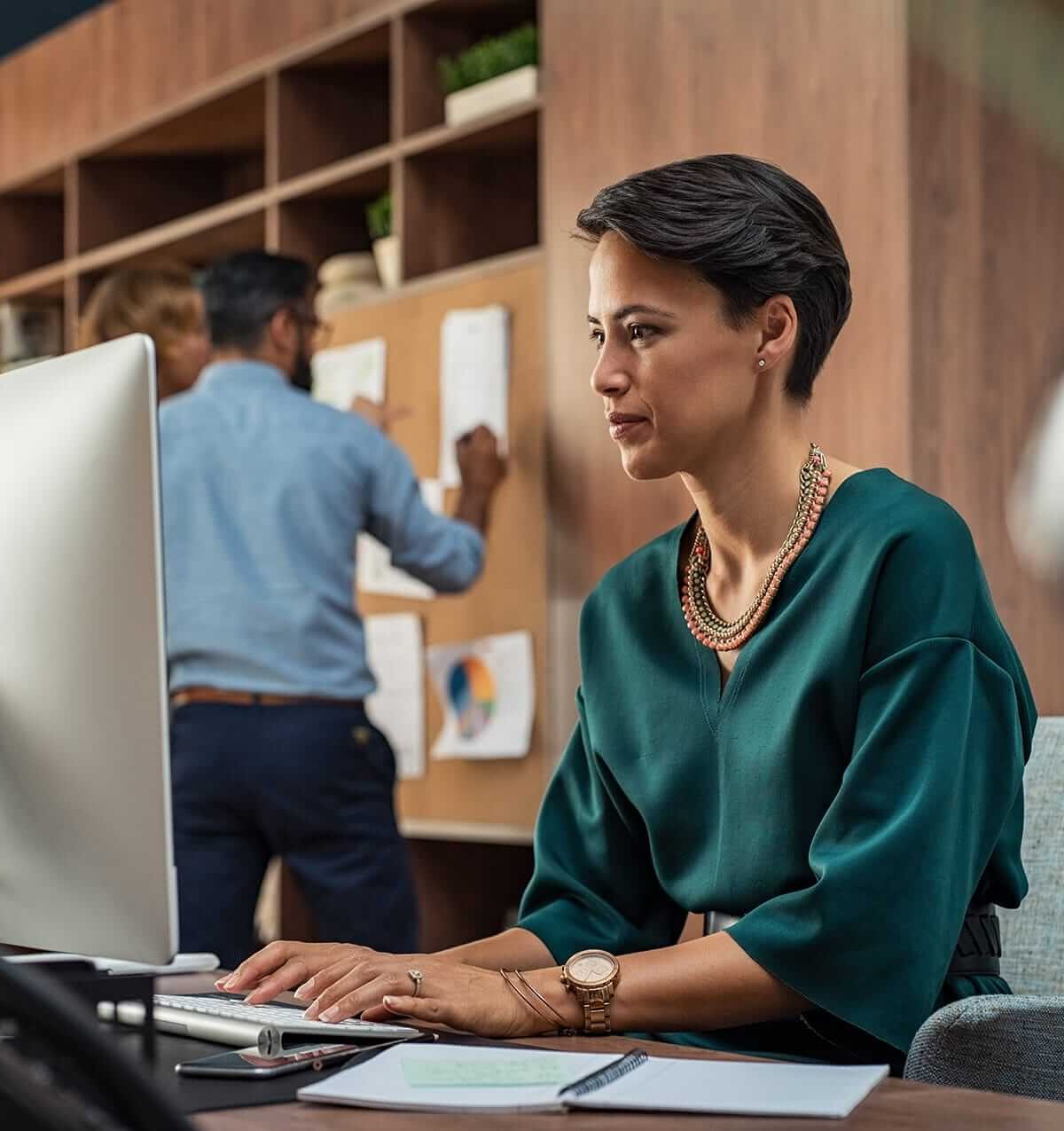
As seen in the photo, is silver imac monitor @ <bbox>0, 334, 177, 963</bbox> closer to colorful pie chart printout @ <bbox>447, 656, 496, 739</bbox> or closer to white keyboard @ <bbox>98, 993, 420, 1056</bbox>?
white keyboard @ <bbox>98, 993, 420, 1056</bbox>

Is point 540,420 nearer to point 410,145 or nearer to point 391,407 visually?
point 391,407

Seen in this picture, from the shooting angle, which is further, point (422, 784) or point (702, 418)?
point (422, 784)

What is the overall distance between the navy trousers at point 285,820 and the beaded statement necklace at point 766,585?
1398 millimetres

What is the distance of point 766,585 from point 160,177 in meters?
3.59

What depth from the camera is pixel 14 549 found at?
39.0 inches

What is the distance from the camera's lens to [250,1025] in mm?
1124

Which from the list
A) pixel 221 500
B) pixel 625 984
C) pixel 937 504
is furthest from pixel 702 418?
pixel 221 500

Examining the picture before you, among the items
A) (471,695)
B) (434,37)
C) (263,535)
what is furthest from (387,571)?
(434,37)

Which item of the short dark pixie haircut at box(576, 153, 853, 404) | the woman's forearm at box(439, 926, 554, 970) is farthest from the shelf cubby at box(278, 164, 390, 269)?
the woman's forearm at box(439, 926, 554, 970)

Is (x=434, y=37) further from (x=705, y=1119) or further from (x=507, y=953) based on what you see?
(x=705, y=1119)

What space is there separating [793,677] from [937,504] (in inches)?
7.5

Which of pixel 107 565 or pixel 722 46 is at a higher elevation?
pixel 722 46

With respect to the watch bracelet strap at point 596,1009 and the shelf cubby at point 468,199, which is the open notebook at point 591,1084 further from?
the shelf cubby at point 468,199

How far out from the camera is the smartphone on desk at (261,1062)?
1017 millimetres
